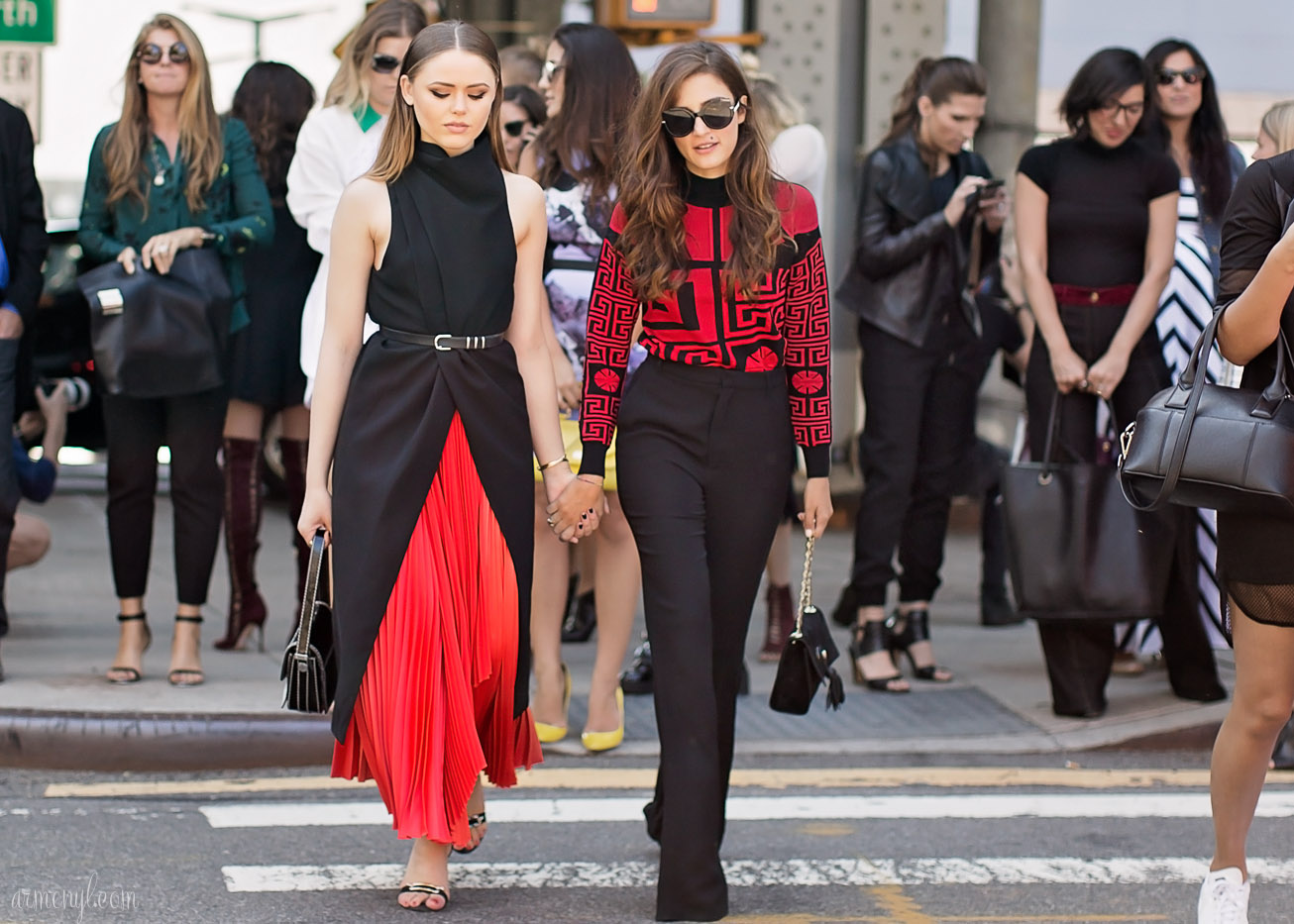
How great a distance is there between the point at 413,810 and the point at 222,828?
3.51 feet

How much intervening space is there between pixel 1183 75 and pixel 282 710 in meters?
3.70

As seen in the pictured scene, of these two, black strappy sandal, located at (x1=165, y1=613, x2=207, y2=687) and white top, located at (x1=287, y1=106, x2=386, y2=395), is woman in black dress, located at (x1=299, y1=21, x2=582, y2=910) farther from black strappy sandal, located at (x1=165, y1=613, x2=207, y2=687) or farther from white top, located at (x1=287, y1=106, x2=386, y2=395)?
black strappy sandal, located at (x1=165, y1=613, x2=207, y2=687)

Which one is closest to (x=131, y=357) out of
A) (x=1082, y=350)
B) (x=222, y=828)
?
(x=222, y=828)

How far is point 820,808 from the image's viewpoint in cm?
547

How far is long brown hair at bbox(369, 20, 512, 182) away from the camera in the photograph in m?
4.36

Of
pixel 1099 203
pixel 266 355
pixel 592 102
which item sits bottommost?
pixel 266 355

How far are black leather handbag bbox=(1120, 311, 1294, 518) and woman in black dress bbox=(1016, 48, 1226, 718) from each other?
241 centimetres

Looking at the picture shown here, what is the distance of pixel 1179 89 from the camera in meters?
6.70

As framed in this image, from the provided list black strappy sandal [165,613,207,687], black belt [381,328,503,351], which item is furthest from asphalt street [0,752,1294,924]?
black belt [381,328,503,351]

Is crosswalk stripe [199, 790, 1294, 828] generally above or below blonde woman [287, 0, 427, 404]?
below

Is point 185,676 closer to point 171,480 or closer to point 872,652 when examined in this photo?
point 171,480

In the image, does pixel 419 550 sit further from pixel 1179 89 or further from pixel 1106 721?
pixel 1179 89

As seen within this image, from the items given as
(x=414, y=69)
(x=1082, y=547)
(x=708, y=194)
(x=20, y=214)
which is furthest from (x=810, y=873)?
(x=20, y=214)

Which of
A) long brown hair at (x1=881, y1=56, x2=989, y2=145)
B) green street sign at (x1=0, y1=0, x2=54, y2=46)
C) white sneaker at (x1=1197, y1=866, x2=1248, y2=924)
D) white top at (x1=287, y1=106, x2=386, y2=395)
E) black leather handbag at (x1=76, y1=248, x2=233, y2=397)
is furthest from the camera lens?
green street sign at (x1=0, y1=0, x2=54, y2=46)
